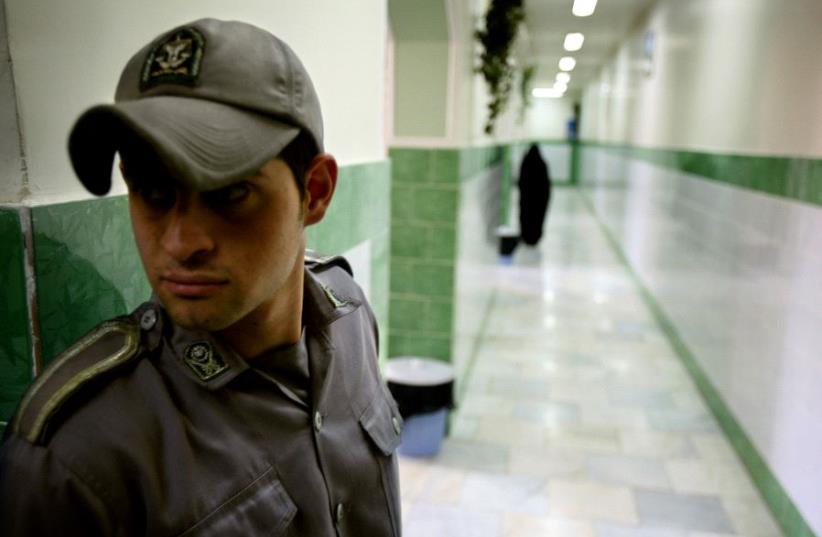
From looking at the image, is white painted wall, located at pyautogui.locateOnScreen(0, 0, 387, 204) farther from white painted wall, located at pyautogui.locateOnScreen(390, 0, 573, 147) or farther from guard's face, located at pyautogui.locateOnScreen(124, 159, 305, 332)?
white painted wall, located at pyautogui.locateOnScreen(390, 0, 573, 147)

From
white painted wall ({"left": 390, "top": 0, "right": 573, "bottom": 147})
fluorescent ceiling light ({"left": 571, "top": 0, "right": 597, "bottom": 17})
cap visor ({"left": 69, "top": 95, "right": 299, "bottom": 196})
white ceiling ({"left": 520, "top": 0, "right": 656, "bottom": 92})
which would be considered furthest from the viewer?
white ceiling ({"left": 520, "top": 0, "right": 656, "bottom": 92})

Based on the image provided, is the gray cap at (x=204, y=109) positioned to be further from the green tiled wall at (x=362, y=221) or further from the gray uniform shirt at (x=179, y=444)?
the green tiled wall at (x=362, y=221)

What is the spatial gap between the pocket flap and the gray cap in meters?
0.51

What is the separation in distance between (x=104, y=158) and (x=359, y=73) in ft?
4.42

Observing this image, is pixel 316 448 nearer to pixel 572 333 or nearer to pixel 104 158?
pixel 104 158

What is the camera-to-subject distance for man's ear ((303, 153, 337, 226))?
84cm

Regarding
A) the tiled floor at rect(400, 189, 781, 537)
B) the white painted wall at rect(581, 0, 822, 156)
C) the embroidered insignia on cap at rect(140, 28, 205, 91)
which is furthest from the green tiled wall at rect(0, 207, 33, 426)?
the white painted wall at rect(581, 0, 822, 156)

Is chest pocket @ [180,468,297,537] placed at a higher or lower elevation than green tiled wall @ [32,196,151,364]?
lower

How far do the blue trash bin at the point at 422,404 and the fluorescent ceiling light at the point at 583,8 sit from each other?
4.98 meters

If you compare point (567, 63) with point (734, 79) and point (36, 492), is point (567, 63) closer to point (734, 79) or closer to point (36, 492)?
point (734, 79)

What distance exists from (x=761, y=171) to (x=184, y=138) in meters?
3.28

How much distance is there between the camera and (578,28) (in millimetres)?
8555

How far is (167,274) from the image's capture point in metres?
0.72

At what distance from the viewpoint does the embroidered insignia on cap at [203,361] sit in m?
0.77
